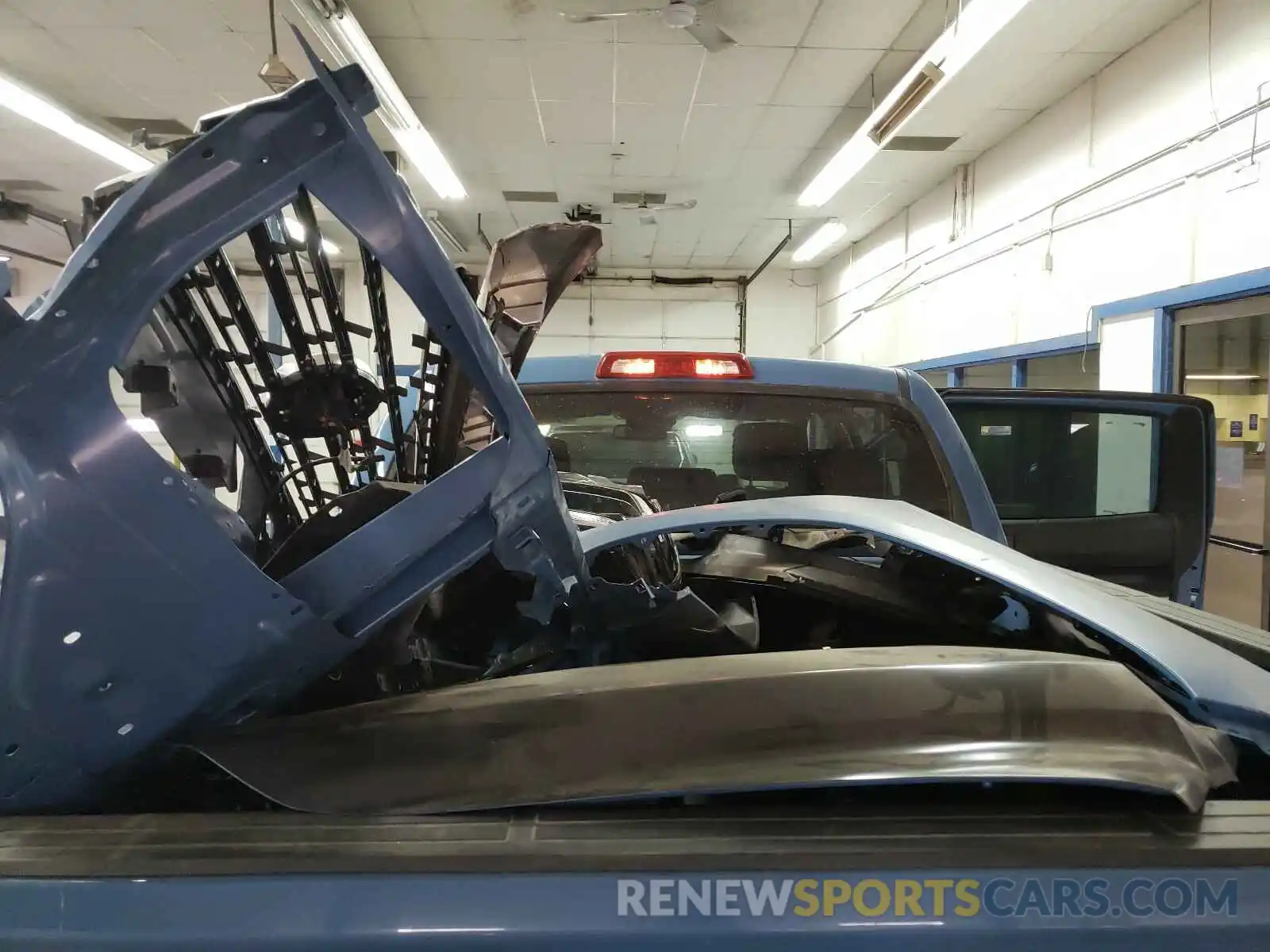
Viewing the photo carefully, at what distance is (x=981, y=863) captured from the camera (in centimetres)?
95

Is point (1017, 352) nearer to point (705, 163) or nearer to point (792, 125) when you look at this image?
point (792, 125)

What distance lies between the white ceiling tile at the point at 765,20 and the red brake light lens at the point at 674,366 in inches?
175

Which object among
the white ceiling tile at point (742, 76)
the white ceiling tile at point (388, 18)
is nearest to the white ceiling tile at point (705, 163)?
the white ceiling tile at point (742, 76)

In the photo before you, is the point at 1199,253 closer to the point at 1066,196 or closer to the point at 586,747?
the point at 1066,196

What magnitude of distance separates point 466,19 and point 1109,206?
5.66 metres

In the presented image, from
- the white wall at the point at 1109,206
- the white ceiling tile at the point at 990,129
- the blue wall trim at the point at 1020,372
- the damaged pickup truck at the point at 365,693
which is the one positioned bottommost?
the damaged pickup truck at the point at 365,693

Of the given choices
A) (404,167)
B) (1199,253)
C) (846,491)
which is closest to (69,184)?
(404,167)

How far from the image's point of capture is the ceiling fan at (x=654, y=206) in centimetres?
1114

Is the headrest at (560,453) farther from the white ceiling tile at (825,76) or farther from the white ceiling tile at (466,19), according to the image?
the white ceiling tile at (825,76)

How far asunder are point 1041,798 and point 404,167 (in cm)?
991

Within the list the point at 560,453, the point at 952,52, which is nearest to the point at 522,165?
the point at 952,52

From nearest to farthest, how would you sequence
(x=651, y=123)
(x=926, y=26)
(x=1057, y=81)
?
1. (x=926, y=26)
2. (x=1057, y=81)
3. (x=651, y=123)

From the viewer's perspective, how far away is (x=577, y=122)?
827 centimetres

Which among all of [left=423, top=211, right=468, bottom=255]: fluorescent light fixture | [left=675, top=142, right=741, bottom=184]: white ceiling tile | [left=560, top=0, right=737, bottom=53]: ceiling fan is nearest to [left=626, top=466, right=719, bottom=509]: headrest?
[left=560, top=0, right=737, bottom=53]: ceiling fan
